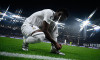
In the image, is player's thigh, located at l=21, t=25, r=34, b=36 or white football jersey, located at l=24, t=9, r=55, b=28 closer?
player's thigh, located at l=21, t=25, r=34, b=36

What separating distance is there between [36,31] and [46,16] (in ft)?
1.60

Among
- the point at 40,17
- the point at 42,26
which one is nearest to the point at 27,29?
the point at 42,26

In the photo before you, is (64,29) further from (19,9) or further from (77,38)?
(19,9)

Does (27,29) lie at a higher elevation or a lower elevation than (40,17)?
lower

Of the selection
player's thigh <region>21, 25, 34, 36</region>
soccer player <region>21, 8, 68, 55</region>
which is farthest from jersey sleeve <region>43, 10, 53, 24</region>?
player's thigh <region>21, 25, 34, 36</region>

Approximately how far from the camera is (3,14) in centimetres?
3884

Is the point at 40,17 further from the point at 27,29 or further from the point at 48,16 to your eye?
the point at 27,29

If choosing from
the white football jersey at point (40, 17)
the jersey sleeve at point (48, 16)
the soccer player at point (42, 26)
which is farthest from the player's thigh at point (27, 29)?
the jersey sleeve at point (48, 16)

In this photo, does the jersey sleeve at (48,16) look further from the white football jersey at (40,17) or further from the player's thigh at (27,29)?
the player's thigh at (27,29)

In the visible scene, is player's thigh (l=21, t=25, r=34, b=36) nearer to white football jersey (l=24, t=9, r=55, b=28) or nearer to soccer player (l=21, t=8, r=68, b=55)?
soccer player (l=21, t=8, r=68, b=55)

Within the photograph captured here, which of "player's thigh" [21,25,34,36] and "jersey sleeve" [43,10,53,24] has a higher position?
"jersey sleeve" [43,10,53,24]

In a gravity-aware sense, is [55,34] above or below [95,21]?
below

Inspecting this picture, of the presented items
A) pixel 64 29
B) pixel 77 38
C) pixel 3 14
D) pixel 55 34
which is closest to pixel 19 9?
pixel 3 14

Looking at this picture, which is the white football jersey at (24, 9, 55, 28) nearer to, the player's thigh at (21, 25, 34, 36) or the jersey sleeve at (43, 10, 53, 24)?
the jersey sleeve at (43, 10, 53, 24)
